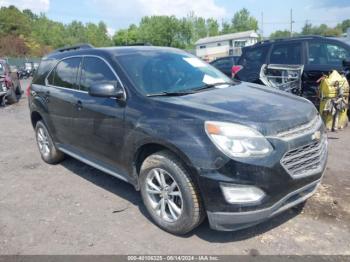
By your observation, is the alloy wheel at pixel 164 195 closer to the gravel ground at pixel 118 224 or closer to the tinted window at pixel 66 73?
the gravel ground at pixel 118 224

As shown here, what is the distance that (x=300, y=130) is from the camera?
3.41 m

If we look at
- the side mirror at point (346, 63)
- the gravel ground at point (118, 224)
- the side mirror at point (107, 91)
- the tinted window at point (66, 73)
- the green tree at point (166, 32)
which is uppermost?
the green tree at point (166, 32)

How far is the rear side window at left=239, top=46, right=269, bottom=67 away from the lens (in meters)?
8.55

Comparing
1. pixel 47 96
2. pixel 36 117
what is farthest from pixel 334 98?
pixel 36 117

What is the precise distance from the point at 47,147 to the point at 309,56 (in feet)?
18.4

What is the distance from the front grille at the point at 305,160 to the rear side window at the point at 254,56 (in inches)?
204

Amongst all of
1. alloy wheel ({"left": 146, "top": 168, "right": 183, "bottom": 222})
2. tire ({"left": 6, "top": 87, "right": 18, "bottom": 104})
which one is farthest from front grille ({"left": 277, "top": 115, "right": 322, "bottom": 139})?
tire ({"left": 6, "top": 87, "right": 18, "bottom": 104})

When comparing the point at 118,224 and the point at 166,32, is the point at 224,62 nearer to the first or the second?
the point at 118,224

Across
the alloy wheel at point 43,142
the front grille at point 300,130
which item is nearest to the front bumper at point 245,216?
the front grille at point 300,130

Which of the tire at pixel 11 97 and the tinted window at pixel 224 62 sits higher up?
the tinted window at pixel 224 62

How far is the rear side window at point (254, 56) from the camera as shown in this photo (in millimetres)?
8555

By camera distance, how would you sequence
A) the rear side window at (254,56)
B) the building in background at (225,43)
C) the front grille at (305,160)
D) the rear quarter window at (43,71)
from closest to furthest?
the front grille at (305,160)
the rear quarter window at (43,71)
the rear side window at (254,56)
the building in background at (225,43)

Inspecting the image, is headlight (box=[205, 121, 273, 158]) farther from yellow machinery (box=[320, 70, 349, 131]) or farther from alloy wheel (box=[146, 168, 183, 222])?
yellow machinery (box=[320, 70, 349, 131])

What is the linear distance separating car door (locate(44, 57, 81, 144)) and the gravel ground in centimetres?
74
